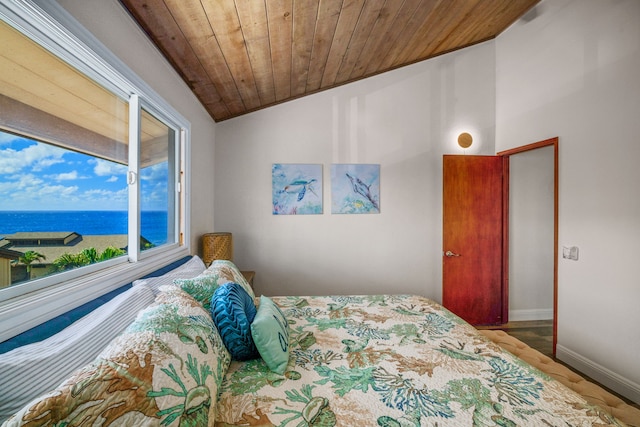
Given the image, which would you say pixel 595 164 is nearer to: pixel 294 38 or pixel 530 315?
pixel 530 315

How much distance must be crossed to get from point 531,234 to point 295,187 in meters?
2.98

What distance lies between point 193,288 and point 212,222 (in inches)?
77.0

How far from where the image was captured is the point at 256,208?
3.32 metres

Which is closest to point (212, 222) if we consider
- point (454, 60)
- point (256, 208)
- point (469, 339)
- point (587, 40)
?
point (256, 208)

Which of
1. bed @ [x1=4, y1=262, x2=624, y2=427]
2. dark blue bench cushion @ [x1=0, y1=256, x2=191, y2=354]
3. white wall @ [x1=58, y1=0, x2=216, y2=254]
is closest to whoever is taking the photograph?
bed @ [x1=4, y1=262, x2=624, y2=427]

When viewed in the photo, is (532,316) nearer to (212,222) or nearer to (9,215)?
(212,222)

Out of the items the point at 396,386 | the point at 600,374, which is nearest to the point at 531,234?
the point at 600,374

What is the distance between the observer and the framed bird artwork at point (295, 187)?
3.29 meters

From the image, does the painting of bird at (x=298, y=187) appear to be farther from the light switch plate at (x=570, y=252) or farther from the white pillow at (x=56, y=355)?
the light switch plate at (x=570, y=252)

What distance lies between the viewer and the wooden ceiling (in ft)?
5.65

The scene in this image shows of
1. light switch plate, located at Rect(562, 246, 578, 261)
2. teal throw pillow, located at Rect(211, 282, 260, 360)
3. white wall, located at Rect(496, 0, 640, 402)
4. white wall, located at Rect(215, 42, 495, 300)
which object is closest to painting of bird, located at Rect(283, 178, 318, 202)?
white wall, located at Rect(215, 42, 495, 300)

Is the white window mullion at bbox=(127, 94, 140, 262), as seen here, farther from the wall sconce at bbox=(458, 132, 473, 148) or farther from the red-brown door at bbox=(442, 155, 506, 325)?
the wall sconce at bbox=(458, 132, 473, 148)

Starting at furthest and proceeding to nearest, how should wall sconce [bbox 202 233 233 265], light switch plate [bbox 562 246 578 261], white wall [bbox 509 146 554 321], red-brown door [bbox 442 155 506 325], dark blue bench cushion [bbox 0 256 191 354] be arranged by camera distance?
white wall [bbox 509 146 554 321]
red-brown door [bbox 442 155 506 325]
wall sconce [bbox 202 233 233 265]
light switch plate [bbox 562 246 578 261]
dark blue bench cushion [bbox 0 256 191 354]

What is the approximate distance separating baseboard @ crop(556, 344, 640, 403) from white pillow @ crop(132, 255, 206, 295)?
3120 mm
